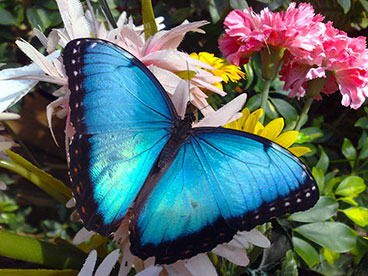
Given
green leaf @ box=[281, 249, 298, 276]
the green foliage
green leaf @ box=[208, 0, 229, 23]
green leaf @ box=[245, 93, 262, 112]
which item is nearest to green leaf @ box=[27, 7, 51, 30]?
the green foliage

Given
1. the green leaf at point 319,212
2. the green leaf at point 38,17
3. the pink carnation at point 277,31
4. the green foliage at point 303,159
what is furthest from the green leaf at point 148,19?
the green leaf at point 38,17

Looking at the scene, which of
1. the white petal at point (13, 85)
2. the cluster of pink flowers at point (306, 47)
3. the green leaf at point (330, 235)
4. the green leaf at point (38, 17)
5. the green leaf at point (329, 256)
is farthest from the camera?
the green leaf at point (38, 17)

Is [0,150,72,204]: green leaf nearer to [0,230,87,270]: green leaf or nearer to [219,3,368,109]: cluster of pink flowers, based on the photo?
[0,230,87,270]: green leaf

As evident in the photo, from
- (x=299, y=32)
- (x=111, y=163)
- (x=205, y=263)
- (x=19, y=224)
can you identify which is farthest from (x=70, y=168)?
(x=19, y=224)

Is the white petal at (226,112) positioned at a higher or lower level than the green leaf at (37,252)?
higher

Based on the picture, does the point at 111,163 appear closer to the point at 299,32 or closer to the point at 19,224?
the point at 299,32

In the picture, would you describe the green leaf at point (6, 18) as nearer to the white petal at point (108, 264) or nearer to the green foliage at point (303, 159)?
the green foliage at point (303, 159)
